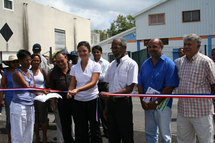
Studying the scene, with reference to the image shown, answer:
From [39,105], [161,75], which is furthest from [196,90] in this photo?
[39,105]

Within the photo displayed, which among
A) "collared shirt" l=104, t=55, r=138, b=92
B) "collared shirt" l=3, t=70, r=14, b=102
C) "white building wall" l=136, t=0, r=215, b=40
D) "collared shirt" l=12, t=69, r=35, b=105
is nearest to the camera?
"collared shirt" l=104, t=55, r=138, b=92

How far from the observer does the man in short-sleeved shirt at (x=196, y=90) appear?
10.00 feet

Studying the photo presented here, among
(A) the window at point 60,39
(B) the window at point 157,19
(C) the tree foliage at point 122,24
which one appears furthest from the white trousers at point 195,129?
(C) the tree foliage at point 122,24

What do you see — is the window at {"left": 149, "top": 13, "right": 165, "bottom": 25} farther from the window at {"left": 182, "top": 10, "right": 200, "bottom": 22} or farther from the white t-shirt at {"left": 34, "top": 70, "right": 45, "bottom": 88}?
the white t-shirt at {"left": 34, "top": 70, "right": 45, "bottom": 88}

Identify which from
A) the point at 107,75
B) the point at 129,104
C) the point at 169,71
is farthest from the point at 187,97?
the point at 107,75

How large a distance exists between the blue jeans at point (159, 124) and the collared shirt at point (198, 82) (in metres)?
0.26

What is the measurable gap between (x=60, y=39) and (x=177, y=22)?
39.8 feet

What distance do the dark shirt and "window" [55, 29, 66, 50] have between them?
738 inches

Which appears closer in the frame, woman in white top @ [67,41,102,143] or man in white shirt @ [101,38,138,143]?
man in white shirt @ [101,38,138,143]

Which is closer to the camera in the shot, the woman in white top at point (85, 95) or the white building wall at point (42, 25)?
the woman in white top at point (85, 95)

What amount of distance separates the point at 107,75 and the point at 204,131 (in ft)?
5.81

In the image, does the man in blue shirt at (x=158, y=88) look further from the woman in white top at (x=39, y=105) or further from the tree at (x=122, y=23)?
the tree at (x=122, y=23)

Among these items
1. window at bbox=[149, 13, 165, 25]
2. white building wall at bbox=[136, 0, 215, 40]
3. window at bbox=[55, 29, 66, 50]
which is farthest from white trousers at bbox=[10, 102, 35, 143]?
window at bbox=[149, 13, 165, 25]

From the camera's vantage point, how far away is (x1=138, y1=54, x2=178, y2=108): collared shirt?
326cm
